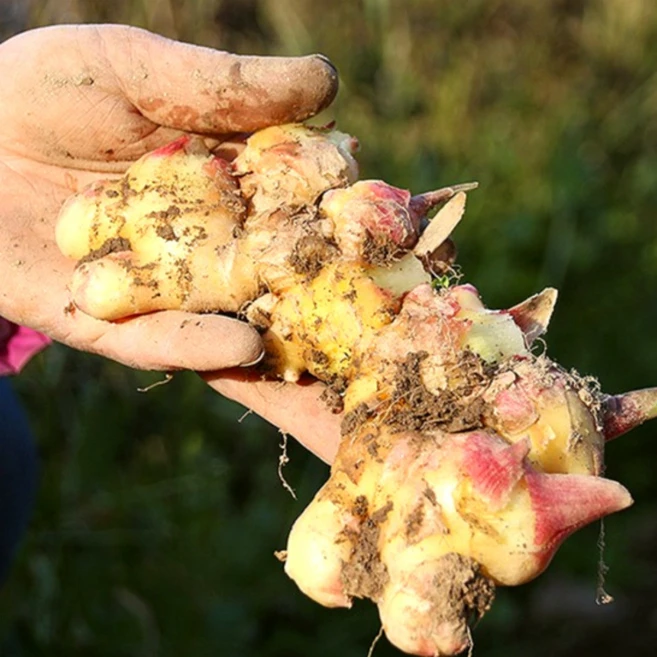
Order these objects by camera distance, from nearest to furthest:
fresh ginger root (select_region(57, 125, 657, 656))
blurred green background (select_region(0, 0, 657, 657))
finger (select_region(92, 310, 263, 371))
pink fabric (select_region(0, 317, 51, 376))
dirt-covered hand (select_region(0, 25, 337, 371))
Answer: fresh ginger root (select_region(57, 125, 657, 656)) → finger (select_region(92, 310, 263, 371)) → dirt-covered hand (select_region(0, 25, 337, 371)) → pink fabric (select_region(0, 317, 51, 376)) → blurred green background (select_region(0, 0, 657, 657))

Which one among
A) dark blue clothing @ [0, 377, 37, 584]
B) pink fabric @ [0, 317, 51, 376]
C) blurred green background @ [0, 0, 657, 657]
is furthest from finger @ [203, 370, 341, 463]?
blurred green background @ [0, 0, 657, 657]

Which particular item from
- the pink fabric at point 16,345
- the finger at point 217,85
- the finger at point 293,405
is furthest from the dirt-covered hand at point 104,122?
the pink fabric at point 16,345

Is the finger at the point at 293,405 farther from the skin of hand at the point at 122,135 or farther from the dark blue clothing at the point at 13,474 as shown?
the dark blue clothing at the point at 13,474

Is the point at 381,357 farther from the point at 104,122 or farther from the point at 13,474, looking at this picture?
the point at 13,474

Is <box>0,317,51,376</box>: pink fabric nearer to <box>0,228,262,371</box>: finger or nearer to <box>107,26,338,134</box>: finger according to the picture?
<box>0,228,262,371</box>: finger

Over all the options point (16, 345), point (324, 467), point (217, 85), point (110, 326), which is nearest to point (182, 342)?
point (110, 326)

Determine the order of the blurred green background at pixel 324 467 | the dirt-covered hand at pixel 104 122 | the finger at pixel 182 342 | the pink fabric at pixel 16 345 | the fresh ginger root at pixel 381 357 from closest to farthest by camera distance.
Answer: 1. the fresh ginger root at pixel 381 357
2. the finger at pixel 182 342
3. the dirt-covered hand at pixel 104 122
4. the pink fabric at pixel 16 345
5. the blurred green background at pixel 324 467
